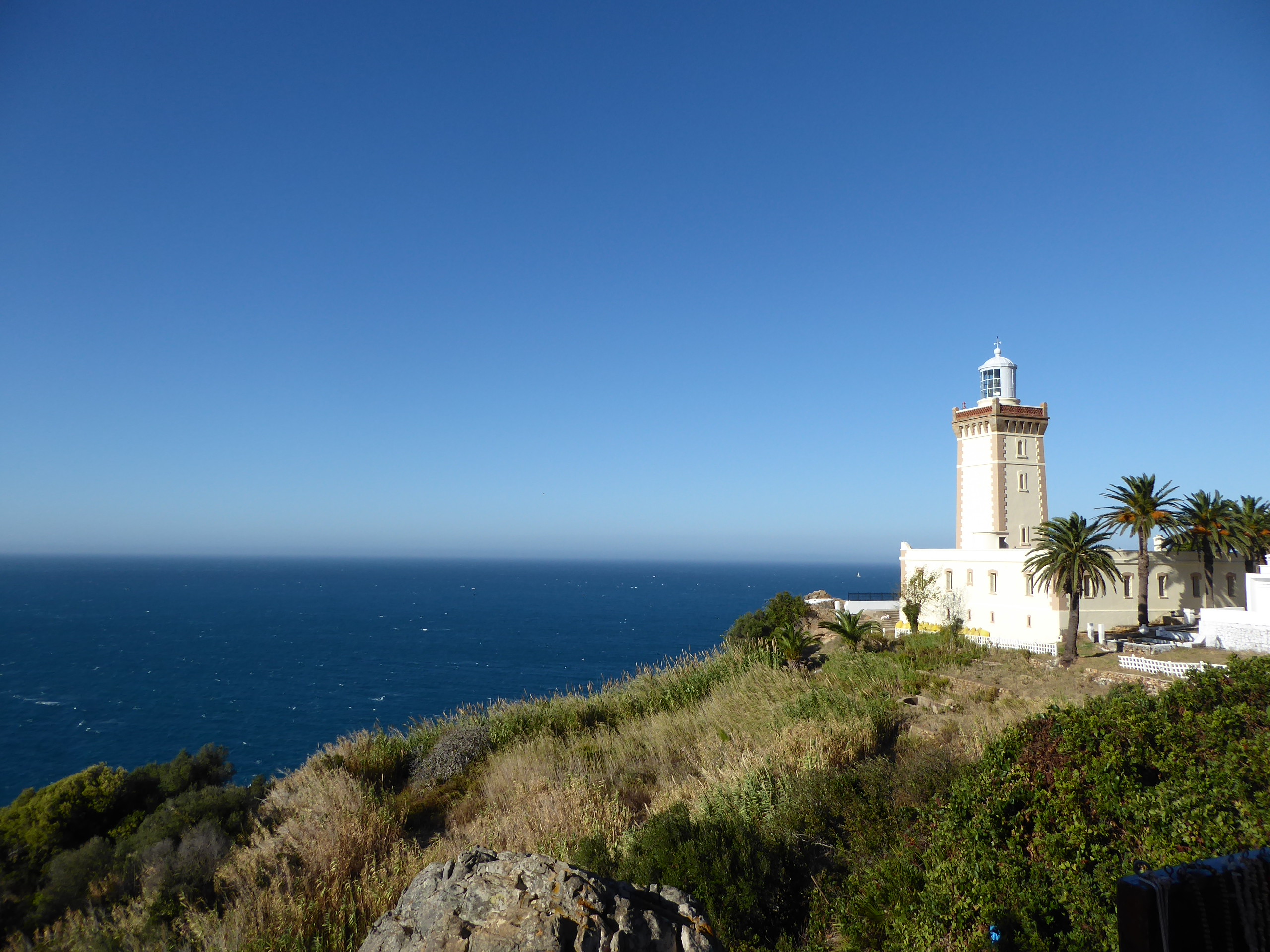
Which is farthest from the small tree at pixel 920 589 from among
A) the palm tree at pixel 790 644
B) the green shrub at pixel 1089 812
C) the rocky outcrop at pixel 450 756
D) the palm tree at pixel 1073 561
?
the green shrub at pixel 1089 812

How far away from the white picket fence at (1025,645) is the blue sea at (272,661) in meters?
13.0

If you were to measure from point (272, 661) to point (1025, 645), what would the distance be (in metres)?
61.3

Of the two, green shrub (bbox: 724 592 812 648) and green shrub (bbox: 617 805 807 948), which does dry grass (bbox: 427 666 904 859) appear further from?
green shrub (bbox: 724 592 812 648)

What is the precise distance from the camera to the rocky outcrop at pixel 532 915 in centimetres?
288

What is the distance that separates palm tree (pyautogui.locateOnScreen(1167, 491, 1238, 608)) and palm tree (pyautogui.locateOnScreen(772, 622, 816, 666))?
19.2m

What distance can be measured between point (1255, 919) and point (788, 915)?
3371mm

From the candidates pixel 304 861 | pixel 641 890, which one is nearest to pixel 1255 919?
pixel 641 890

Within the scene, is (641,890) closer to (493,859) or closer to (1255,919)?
(493,859)

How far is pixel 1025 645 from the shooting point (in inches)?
1001

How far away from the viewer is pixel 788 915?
4750mm

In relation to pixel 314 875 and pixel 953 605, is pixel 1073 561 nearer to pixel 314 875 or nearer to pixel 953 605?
pixel 953 605

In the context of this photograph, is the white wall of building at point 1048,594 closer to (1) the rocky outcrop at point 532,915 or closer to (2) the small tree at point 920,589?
(2) the small tree at point 920,589

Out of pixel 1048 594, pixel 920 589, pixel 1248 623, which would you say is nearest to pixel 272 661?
pixel 920 589

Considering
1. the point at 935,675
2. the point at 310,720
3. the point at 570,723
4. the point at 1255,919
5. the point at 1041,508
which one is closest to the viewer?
the point at 1255,919
